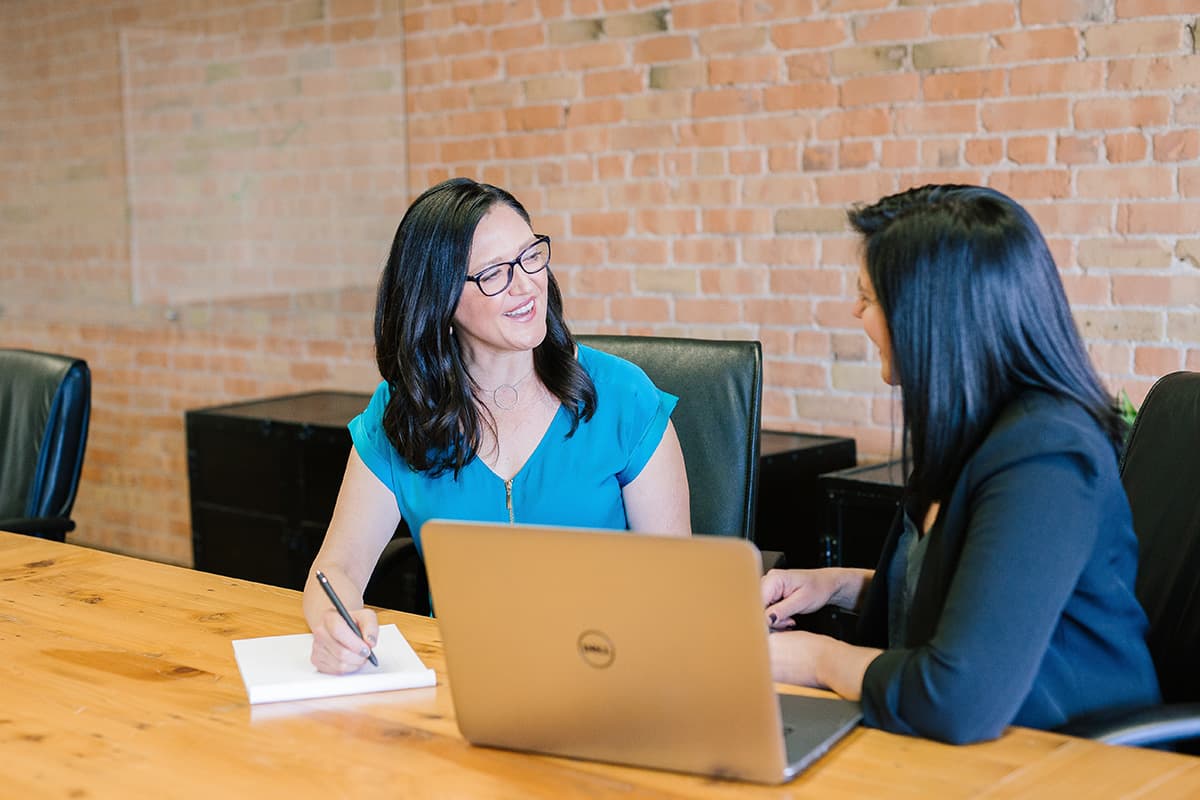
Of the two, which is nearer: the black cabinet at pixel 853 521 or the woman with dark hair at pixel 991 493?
the woman with dark hair at pixel 991 493

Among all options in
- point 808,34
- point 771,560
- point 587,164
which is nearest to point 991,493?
point 771,560

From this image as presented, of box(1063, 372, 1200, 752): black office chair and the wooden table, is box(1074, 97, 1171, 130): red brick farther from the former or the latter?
the wooden table

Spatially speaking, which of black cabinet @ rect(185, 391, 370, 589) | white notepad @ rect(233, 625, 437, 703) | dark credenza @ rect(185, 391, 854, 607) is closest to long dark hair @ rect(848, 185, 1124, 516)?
white notepad @ rect(233, 625, 437, 703)

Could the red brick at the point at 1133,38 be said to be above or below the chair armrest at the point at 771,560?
above

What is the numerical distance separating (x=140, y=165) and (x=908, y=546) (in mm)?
3751

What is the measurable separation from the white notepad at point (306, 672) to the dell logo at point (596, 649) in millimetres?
374

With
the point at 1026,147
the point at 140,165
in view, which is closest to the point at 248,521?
the point at 140,165

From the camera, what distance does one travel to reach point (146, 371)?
15.8 feet

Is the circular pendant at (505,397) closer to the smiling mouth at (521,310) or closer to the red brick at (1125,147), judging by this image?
the smiling mouth at (521,310)

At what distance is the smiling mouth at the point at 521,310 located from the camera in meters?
2.02

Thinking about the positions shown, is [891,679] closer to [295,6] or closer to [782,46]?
[782,46]

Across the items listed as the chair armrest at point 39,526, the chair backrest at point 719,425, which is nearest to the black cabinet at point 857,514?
the chair backrest at point 719,425

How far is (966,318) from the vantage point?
1.36 metres

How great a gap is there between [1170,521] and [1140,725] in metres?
0.47
